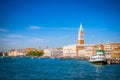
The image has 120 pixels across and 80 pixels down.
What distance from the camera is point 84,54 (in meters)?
49.1

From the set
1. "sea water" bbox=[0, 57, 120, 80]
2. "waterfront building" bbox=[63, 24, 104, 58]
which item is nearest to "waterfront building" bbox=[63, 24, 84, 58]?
"waterfront building" bbox=[63, 24, 104, 58]

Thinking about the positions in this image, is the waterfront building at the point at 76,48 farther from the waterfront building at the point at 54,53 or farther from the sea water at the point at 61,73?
the sea water at the point at 61,73

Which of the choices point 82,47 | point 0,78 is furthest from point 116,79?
point 82,47

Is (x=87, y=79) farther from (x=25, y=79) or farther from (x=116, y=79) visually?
(x=25, y=79)

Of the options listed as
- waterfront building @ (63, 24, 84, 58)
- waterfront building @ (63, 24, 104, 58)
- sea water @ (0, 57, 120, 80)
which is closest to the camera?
sea water @ (0, 57, 120, 80)

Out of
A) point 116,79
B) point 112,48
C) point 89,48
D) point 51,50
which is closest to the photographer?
point 116,79

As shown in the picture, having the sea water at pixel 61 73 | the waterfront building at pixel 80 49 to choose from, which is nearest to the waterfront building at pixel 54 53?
the waterfront building at pixel 80 49

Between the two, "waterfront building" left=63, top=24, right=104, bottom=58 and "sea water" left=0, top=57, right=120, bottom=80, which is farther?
"waterfront building" left=63, top=24, right=104, bottom=58

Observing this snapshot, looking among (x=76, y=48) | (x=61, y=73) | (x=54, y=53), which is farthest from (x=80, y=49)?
(x=61, y=73)

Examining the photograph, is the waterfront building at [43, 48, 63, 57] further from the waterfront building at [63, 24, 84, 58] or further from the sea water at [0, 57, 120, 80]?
the sea water at [0, 57, 120, 80]

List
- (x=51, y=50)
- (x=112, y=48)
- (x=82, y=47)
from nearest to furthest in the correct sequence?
(x=112, y=48)
(x=82, y=47)
(x=51, y=50)

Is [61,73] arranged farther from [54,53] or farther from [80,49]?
[54,53]

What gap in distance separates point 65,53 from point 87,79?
4719cm

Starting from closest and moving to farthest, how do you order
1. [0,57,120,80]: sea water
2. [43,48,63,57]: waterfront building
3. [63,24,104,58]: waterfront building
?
[0,57,120,80]: sea water, [63,24,104,58]: waterfront building, [43,48,63,57]: waterfront building
